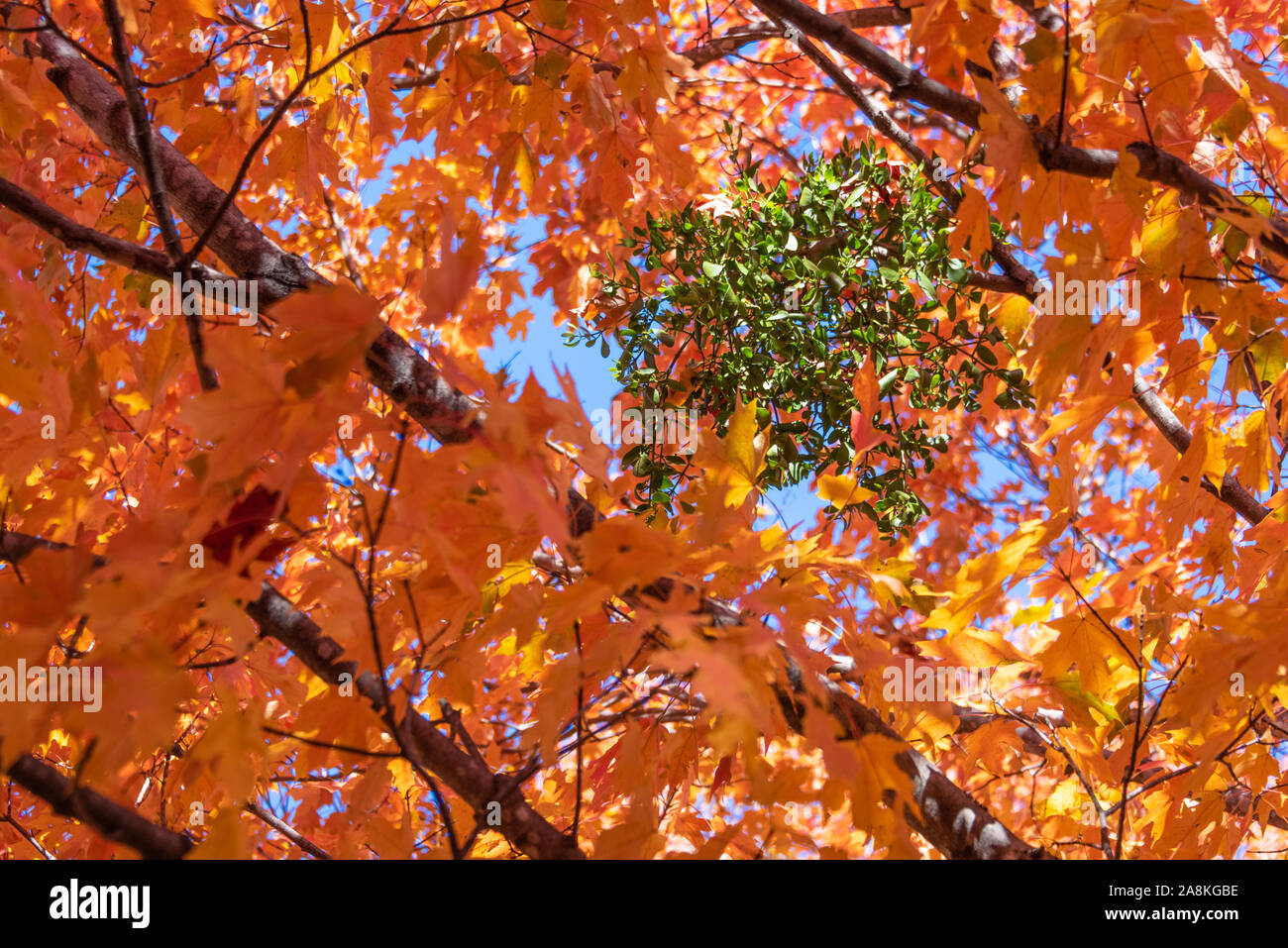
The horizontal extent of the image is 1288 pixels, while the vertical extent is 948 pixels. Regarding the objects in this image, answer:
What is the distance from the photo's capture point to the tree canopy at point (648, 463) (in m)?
0.95

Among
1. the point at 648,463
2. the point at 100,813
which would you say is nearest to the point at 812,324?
the point at 648,463

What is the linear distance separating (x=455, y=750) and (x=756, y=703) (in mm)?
714

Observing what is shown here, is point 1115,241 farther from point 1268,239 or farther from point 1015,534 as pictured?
point 1015,534

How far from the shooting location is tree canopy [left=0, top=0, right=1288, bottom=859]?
95cm

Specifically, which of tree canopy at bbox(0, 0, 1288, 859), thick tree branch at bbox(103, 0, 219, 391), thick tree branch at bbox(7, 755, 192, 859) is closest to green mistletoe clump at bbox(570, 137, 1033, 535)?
tree canopy at bbox(0, 0, 1288, 859)

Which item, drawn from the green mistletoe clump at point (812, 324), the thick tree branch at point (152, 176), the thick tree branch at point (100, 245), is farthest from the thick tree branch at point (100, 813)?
the green mistletoe clump at point (812, 324)

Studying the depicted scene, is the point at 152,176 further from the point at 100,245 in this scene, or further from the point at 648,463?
the point at 648,463

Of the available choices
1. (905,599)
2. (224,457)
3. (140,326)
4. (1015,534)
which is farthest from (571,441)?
(140,326)

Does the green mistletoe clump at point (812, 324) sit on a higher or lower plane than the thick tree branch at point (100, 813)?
higher

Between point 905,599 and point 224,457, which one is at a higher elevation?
point 224,457

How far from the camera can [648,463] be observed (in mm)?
1701

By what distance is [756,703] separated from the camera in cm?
84

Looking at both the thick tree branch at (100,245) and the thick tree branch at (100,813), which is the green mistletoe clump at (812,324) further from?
the thick tree branch at (100,813)

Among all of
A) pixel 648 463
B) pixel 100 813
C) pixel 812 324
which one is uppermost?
pixel 812 324
